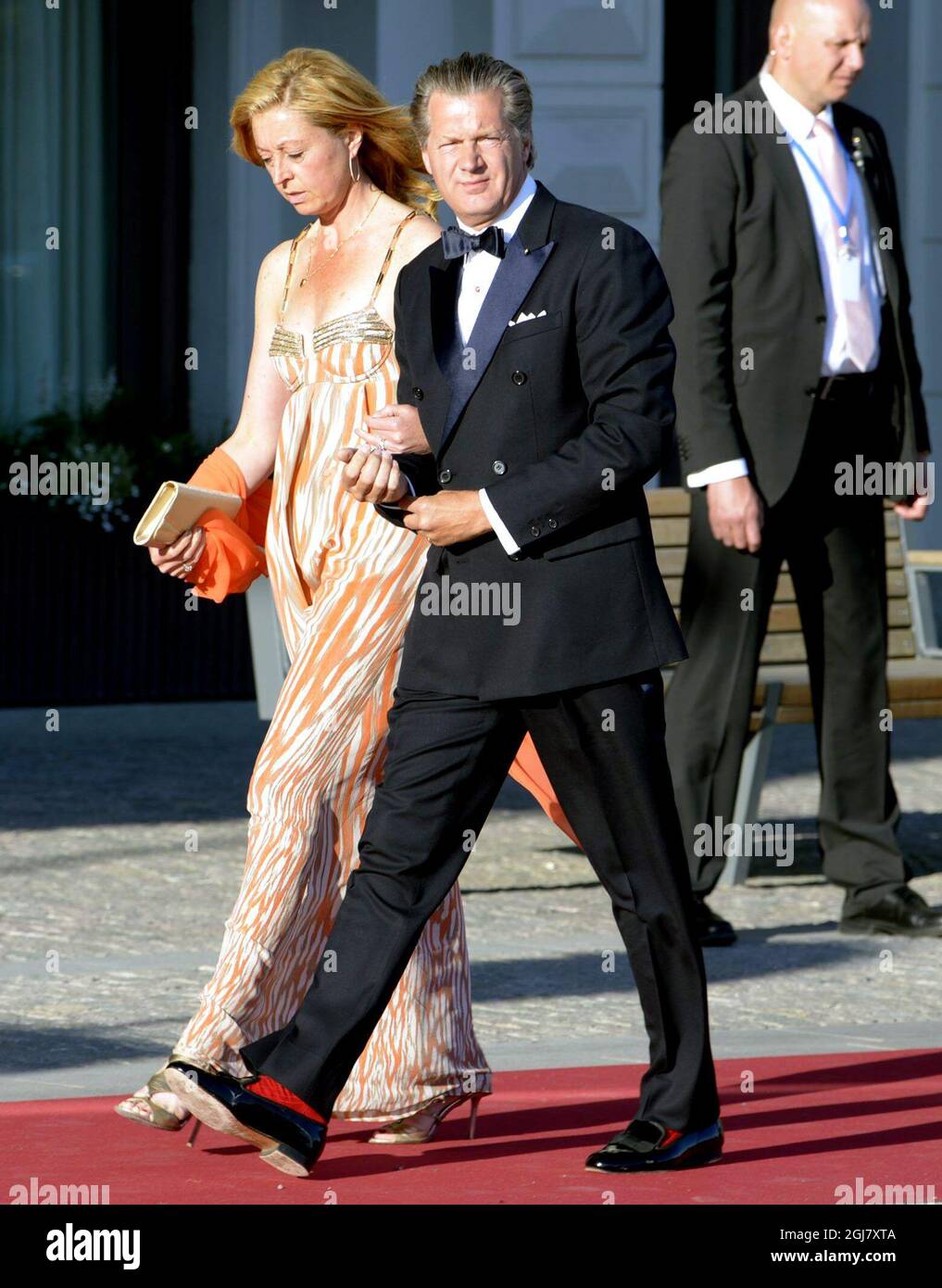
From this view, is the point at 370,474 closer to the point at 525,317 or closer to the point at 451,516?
the point at 451,516

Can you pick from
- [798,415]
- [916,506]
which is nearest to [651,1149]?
[798,415]

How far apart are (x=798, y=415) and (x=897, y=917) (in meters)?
1.34

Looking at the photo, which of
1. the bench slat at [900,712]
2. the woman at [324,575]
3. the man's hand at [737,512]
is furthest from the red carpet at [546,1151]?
the bench slat at [900,712]

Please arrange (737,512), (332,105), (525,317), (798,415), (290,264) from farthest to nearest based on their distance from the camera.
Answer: (798,415) < (737,512) < (290,264) < (332,105) < (525,317)

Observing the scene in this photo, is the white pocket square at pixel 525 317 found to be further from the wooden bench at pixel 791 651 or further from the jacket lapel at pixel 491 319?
the wooden bench at pixel 791 651

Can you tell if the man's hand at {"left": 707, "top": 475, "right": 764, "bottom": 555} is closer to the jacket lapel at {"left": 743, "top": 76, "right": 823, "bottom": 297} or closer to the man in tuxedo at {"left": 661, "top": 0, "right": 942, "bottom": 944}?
the man in tuxedo at {"left": 661, "top": 0, "right": 942, "bottom": 944}

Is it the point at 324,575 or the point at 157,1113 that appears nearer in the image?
the point at 157,1113

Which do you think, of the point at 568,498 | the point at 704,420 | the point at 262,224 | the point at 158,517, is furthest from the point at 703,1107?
the point at 262,224

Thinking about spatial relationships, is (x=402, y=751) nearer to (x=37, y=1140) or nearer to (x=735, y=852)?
(x=37, y=1140)

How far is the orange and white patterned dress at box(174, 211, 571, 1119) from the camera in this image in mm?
4363

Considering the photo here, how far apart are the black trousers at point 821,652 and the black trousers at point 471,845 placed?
7.60ft

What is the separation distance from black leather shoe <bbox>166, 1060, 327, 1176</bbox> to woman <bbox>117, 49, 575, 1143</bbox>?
258 mm

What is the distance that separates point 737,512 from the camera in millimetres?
6355
